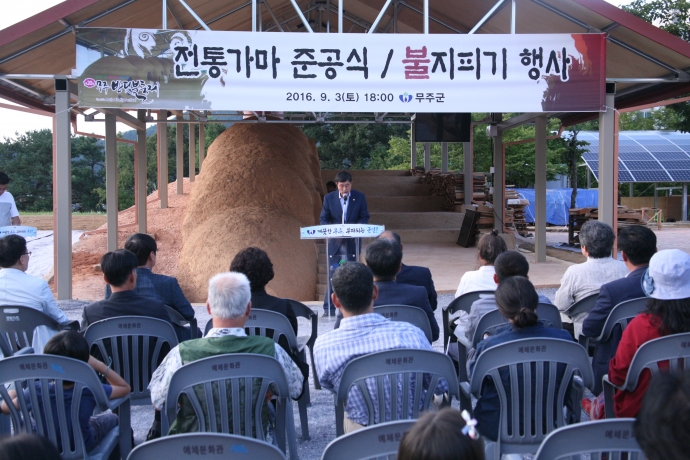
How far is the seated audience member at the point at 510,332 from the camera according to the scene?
98.2 inches

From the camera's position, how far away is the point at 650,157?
91.3 ft

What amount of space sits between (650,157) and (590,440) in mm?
29737

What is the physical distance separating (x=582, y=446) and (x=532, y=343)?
775 mm

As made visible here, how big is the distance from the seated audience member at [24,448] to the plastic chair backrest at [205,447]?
1.50ft

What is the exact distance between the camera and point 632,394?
2.54 meters

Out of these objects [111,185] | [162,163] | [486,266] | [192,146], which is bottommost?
[486,266]

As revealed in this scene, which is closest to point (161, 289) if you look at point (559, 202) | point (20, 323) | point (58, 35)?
point (20, 323)

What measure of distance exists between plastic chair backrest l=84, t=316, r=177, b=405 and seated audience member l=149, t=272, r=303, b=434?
595 millimetres

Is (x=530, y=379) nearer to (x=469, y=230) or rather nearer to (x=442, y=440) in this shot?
(x=442, y=440)

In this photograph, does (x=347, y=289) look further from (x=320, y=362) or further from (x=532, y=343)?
(x=532, y=343)

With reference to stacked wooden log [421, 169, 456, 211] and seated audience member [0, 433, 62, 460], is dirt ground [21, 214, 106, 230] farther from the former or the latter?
seated audience member [0, 433, 62, 460]

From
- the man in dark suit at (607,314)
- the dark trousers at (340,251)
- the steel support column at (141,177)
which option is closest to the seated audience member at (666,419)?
the man in dark suit at (607,314)

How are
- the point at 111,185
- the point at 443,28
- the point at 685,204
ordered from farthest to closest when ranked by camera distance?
the point at 685,204 → the point at 443,28 → the point at 111,185

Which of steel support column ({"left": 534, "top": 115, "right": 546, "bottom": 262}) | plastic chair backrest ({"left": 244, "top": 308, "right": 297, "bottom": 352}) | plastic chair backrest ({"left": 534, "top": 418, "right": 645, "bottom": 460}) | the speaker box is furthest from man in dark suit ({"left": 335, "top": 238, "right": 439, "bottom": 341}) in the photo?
the speaker box
